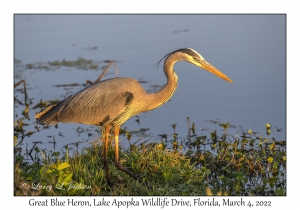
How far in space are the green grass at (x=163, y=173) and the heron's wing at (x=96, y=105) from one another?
439 millimetres

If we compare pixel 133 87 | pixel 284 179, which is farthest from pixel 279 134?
pixel 133 87

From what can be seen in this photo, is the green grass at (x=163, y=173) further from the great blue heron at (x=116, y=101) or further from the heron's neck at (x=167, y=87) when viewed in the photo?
the heron's neck at (x=167, y=87)

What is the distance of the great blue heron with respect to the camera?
21.1 feet

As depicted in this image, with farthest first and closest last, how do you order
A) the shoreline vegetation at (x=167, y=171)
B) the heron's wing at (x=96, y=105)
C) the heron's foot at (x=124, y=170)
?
the heron's wing at (x=96, y=105) → the heron's foot at (x=124, y=170) → the shoreline vegetation at (x=167, y=171)

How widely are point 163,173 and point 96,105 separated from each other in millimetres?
1164

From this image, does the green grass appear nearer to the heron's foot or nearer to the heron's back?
the heron's foot

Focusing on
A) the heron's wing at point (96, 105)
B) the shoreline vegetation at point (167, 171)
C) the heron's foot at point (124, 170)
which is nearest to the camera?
the shoreline vegetation at point (167, 171)

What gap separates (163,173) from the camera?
6.07 m

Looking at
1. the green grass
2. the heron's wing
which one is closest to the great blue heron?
the heron's wing

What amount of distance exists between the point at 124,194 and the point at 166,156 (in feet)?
2.67

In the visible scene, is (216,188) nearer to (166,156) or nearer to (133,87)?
(166,156)

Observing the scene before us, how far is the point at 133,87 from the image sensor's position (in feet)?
21.2

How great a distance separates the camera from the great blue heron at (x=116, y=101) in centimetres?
644

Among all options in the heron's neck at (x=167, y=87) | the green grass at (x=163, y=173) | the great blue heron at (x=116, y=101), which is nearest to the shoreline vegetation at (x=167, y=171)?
the green grass at (x=163, y=173)
